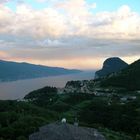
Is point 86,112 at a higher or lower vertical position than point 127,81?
lower

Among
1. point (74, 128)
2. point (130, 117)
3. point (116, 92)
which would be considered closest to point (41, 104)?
point (116, 92)

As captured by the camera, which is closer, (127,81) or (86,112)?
(86,112)

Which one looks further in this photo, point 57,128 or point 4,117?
point 4,117

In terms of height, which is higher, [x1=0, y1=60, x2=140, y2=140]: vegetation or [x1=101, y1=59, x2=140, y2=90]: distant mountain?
[x1=101, y1=59, x2=140, y2=90]: distant mountain

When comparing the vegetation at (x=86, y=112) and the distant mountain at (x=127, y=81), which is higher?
the distant mountain at (x=127, y=81)

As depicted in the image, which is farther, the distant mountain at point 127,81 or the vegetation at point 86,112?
the distant mountain at point 127,81

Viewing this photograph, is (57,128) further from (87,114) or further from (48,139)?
(87,114)

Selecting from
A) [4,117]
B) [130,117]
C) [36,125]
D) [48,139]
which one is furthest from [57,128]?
[130,117]

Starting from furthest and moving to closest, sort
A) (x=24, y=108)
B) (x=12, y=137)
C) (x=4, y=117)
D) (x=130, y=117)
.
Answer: (x=24, y=108)
(x=130, y=117)
(x=4, y=117)
(x=12, y=137)

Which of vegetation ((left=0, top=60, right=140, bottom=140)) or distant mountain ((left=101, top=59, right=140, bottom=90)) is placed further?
distant mountain ((left=101, top=59, right=140, bottom=90))

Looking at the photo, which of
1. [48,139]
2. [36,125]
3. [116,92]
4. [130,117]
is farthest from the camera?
[116,92]
